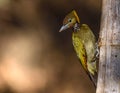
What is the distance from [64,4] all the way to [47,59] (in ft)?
2.90

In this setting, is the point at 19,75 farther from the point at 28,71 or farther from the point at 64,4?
the point at 64,4

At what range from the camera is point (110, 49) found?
12.1 ft

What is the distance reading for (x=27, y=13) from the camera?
29.3 feet

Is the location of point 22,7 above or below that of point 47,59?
above

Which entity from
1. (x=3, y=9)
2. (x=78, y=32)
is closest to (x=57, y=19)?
(x=3, y=9)

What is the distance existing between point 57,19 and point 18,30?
2.02 feet

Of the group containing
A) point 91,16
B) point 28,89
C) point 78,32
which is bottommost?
point 28,89

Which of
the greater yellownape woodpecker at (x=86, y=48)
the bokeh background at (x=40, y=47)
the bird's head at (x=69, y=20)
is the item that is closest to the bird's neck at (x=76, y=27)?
the greater yellownape woodpecker at (x=86, y=48)

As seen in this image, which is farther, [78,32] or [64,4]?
[64,4]

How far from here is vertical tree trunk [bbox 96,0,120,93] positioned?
3.62m

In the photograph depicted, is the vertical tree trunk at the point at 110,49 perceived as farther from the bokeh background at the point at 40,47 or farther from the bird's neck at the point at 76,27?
the bokeh background at the point at 40,47

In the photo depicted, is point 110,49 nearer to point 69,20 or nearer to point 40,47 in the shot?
point 69,20

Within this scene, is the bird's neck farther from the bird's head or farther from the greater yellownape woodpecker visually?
the bird's head

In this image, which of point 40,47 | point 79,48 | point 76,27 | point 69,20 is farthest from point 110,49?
point 40,47
